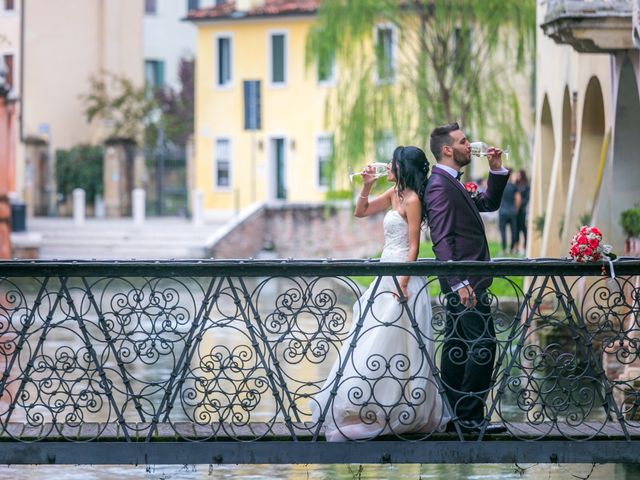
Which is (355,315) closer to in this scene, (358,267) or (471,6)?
(358,267)

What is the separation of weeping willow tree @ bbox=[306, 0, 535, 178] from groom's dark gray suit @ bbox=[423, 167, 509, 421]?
22857mm

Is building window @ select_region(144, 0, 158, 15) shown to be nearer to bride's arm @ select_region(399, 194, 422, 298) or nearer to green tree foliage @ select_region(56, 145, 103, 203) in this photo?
green tree foliage @ select_region(56, 145, 103, 203)

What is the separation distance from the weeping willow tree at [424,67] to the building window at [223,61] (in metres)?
19.6

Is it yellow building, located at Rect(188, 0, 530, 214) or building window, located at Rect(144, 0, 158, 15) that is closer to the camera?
yellow building, located at Rect(188, 0, 530, 214)

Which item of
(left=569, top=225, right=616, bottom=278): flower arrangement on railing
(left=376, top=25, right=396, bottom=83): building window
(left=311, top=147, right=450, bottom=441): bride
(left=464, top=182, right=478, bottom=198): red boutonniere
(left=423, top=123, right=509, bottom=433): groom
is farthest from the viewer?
(left=376, top=25, right=396, bottom=83): building window

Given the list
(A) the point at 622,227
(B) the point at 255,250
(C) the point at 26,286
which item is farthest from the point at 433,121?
(A) the point at 622,227

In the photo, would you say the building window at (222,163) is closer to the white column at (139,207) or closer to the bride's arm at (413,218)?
the white column at (139,207)

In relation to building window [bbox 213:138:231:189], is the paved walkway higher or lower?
lower

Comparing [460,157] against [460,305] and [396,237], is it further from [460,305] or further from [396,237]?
[460,305]

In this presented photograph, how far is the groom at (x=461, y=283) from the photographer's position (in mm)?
9672

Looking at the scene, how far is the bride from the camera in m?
9.56

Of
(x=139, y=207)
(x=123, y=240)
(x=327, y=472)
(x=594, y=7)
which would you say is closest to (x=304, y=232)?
(x=123, y=240)

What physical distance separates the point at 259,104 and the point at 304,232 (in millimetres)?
9153

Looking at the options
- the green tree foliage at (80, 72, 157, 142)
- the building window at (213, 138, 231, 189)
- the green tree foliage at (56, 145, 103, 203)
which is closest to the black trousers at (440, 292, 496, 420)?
the building window at (213, 138, 231, 189)
